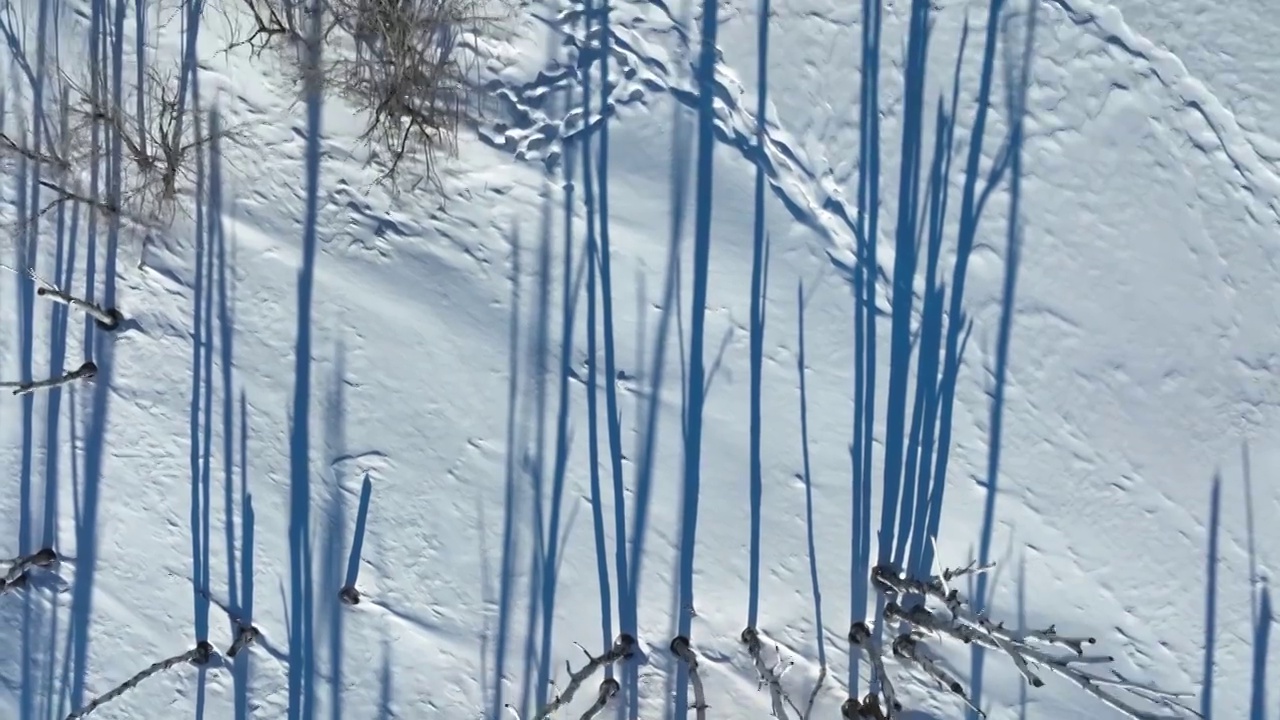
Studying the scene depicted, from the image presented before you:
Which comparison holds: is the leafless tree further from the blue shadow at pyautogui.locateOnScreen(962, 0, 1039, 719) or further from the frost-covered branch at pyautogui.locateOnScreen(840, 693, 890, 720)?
the frost-covered branch at pyautogui.locateOnScreen(840, 693, 890, 720)

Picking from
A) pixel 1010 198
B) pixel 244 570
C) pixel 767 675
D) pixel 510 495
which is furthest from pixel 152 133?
pixel 1010 198

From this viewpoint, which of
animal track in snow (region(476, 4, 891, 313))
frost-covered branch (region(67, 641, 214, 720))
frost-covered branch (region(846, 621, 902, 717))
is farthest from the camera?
frost-covered branch (region(67, 641, 214, 720))

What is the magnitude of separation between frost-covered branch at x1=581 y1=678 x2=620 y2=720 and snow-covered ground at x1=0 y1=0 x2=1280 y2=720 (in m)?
0.05

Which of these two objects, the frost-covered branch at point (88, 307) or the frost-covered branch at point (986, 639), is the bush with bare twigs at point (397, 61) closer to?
the frost-covered branch at point (88, 307)

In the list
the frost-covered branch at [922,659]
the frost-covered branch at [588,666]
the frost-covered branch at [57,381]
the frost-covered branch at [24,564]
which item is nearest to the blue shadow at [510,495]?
the frost-covered branch at [588,666]

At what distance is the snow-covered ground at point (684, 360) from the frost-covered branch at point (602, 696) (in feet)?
0.16

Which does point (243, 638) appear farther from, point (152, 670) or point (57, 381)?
point (57, 381)

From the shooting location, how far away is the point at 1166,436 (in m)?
2.41

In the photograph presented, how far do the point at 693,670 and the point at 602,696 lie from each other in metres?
0.32

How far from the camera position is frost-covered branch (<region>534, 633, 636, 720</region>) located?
2.47 metres

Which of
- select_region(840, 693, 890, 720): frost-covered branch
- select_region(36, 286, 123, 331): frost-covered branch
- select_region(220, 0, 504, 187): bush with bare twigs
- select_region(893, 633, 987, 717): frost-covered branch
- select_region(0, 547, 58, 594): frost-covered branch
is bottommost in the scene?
select_region(840, 693, 890, 720): frost-covered branch

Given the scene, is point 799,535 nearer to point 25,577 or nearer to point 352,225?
point 352,225

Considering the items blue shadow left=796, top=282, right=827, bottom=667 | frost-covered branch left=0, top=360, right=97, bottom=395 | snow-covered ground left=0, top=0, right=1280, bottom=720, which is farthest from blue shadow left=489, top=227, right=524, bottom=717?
frost-covered branch left=0, top=360, right=97, bottom=395

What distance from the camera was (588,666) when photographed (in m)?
2.51
